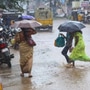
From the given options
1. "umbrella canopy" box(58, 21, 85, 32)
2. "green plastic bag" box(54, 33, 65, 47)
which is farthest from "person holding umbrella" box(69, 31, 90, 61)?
"green plastic bag" box(54, 33, 65, 47)

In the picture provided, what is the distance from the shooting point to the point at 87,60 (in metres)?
10.3

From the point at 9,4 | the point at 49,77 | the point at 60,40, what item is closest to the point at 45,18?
the point at 9,4

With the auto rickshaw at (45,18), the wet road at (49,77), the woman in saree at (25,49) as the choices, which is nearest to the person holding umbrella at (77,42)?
the wet road at (49,77)

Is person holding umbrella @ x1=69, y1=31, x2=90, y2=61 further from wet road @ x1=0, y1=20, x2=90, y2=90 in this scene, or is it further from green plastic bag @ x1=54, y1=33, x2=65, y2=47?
green plastic bag @ x1=54, y1=33, x2=65, y2=47

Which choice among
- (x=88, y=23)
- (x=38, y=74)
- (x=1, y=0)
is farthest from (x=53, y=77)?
(x=88, y=23)

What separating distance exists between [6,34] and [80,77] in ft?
21.8

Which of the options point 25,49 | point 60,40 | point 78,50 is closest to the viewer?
point 25,49

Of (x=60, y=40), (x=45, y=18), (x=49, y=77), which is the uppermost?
(x=60, y=40)

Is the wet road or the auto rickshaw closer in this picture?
the wet road

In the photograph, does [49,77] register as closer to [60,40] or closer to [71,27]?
[71,27]

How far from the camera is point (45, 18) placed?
2909 cm

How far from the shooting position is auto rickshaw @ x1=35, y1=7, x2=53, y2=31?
28328 millimetres

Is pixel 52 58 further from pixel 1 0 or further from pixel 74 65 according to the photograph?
pixel 1 0

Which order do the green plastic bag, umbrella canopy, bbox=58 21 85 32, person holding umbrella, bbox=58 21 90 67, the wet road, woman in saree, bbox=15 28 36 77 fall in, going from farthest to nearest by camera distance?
1. the green plastic bag
2. person holding umbrella, bbox=58 21 90 67
3. umbrella canopy, bbox=58 21 85 32
4. woman in saree, bbox=15 28 36 77
5. the wet road
